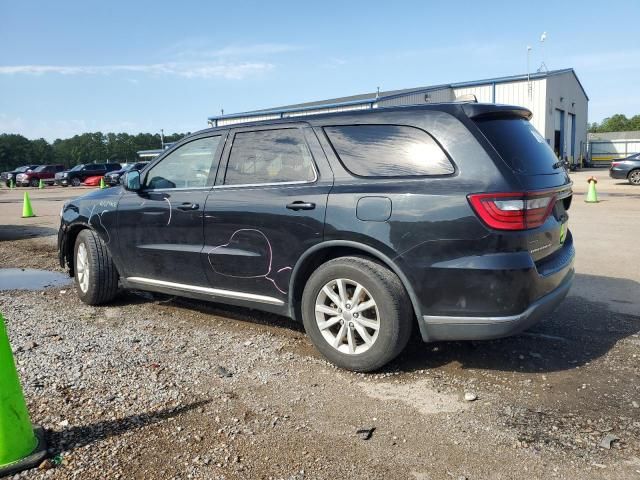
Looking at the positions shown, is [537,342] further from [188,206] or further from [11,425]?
[11,425]

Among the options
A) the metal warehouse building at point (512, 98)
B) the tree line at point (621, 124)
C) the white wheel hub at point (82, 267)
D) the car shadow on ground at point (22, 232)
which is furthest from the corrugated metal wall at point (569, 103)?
the tree line at point (621, 124)

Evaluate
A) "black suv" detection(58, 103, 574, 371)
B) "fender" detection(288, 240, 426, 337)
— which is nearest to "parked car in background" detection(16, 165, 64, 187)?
"black suv" detection(58, 103, 574, 371)

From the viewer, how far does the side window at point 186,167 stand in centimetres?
482

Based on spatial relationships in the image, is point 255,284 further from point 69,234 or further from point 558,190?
point 69,234

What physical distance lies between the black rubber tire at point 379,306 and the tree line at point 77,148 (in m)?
94.5

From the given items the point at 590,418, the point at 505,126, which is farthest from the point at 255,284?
the point at 590,418

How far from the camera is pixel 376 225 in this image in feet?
12.0

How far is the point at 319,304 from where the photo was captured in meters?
3.99

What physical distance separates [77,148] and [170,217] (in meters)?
122

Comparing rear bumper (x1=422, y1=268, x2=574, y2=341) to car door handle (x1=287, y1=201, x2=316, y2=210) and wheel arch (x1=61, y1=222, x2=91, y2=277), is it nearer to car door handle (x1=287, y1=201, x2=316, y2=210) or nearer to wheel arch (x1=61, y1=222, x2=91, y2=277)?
car door handle (x1=287, y1=201, x2=316, y2=210)

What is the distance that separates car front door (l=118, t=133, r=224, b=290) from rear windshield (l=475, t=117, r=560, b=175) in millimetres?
2299

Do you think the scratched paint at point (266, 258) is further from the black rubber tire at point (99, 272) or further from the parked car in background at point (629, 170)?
the parked car in background at point (629, 170)

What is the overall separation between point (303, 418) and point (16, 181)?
4641 cm

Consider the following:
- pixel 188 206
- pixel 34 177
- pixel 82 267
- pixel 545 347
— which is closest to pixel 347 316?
pixel 545 347
